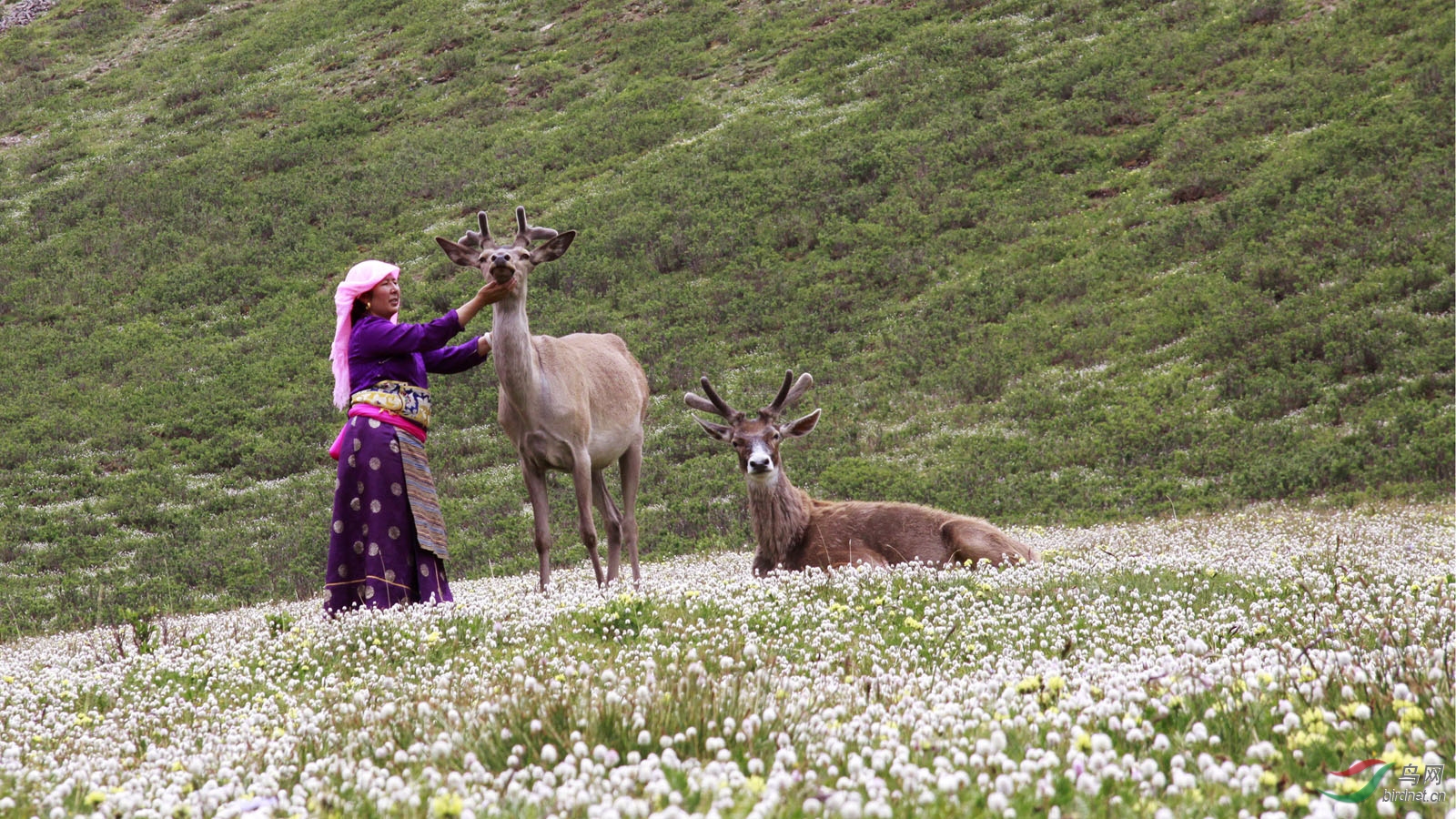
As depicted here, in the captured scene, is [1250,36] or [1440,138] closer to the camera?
[1440,138]

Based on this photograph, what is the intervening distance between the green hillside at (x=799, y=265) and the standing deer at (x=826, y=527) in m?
6.12

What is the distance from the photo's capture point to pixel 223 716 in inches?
209

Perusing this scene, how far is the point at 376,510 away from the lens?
9.41 m

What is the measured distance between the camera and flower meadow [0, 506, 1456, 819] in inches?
119

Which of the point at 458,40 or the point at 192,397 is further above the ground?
the point at 458,40

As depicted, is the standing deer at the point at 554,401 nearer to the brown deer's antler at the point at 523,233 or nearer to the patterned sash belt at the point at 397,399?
the brown deer's antler at the point at 523,233

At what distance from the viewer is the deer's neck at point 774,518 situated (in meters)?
11.5

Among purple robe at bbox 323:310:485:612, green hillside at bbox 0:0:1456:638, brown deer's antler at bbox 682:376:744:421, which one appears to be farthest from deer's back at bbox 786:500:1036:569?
green hillside at bbox 0:0:1456:638

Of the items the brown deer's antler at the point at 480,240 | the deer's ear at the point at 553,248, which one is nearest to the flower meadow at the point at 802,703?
the deer's ear at the point at 553,248

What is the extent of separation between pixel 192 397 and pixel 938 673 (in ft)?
89.6

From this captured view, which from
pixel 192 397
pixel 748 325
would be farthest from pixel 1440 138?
pixel 192 397

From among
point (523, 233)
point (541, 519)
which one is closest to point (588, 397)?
point (541, 519)

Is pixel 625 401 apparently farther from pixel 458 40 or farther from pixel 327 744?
pixel 458 40

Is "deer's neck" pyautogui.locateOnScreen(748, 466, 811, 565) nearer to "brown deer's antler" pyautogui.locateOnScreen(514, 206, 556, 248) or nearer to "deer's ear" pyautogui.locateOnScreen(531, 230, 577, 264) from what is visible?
"deer's ear" pyautogui.locateOnScreen(531, 230, 577, 264)
